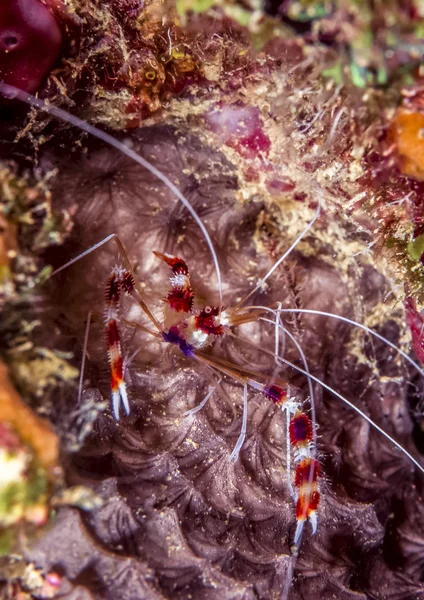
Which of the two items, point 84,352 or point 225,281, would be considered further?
point 225,281

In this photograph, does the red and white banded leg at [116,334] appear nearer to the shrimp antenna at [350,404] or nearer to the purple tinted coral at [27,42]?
the shrimp antenna at [350,404]

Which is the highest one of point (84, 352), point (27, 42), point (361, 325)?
point (27, 42)

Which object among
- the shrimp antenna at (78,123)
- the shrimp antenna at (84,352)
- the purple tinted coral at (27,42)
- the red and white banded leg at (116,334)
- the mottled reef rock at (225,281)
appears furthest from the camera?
the shrimp antenna at (78,123)

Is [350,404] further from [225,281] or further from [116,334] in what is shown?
[116,334]

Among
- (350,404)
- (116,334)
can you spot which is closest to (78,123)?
(116,334)

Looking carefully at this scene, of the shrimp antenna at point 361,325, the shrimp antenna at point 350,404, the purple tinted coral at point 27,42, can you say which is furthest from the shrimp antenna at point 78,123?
the shrimp antenna at point 350,404

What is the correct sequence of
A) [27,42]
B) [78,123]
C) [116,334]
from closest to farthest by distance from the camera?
[27,42] < [116,334] < [78,123]

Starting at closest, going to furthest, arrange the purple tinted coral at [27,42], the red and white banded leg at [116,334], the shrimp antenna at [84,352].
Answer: the shrimp antenna at [84,352] → the purple tinted coral at [27,42] → the red and white banded leg at [116,334]

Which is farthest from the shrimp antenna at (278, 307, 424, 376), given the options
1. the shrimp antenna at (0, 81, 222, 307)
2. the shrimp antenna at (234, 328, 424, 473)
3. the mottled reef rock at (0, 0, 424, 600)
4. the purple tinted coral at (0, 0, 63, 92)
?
the purple tinted coral at (0, 0, 63, 92)

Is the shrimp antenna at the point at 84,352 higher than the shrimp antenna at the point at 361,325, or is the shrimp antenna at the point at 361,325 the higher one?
the shrimp antenna at the point at 361,325
